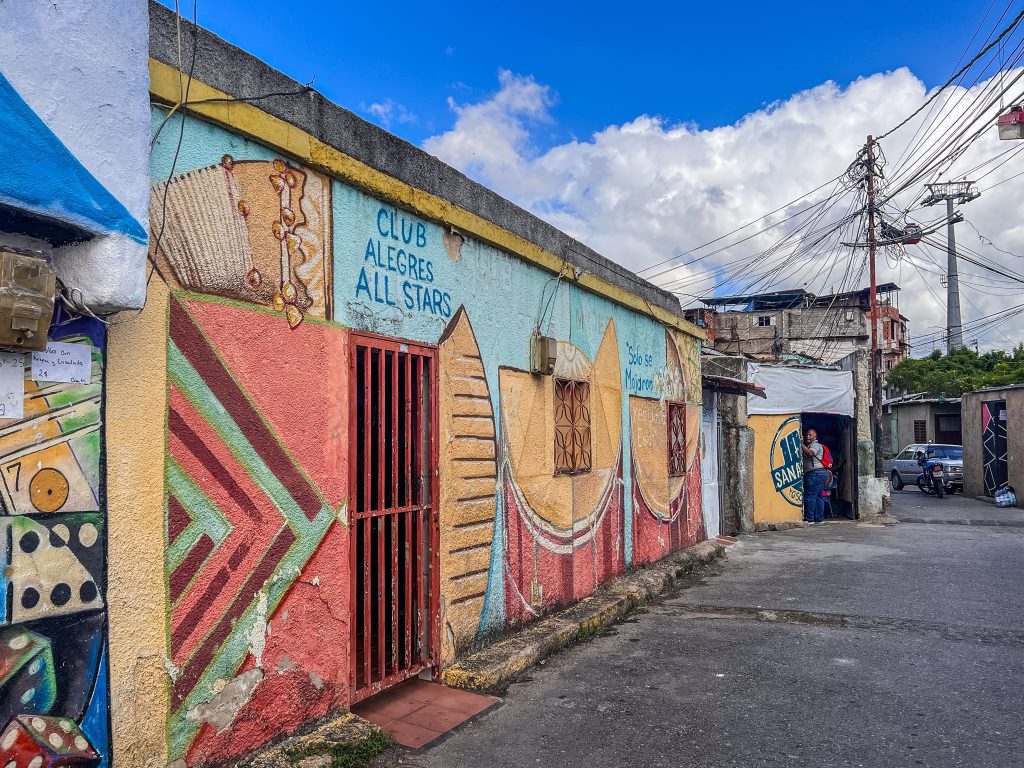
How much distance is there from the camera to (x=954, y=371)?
34.3 metres

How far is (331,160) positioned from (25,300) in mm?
1944

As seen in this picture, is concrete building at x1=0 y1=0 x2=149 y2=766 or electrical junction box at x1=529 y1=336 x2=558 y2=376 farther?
electrical junction box at x1=529 y1=336 x2=558 y2=376

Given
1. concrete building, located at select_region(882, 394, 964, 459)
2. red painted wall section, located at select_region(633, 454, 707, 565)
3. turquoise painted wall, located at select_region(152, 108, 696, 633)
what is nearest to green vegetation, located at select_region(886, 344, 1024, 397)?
concrete building, located at select_region(882, 394, 964, 459)

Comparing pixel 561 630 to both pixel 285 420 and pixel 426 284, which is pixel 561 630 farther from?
pixel 285 420

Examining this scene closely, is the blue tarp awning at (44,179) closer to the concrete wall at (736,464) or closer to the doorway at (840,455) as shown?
the concrete wall at (736,464)

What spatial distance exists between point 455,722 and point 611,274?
5.06 metres

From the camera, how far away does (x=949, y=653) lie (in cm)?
574

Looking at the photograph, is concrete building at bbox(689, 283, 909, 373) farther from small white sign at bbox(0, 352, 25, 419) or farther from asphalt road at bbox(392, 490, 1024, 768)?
small white sign at bbox(0, 352, 25, 419)

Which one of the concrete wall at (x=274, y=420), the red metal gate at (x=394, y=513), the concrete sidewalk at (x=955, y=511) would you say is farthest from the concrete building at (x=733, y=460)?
the red metal gate at (x=394, y=513)

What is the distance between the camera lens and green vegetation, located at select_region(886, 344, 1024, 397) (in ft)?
99.1

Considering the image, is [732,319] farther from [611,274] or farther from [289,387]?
[289,387]

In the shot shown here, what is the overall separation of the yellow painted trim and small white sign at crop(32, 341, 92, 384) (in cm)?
115

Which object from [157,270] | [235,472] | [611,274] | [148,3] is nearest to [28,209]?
[157,270]

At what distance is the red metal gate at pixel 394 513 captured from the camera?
436 centimetres
